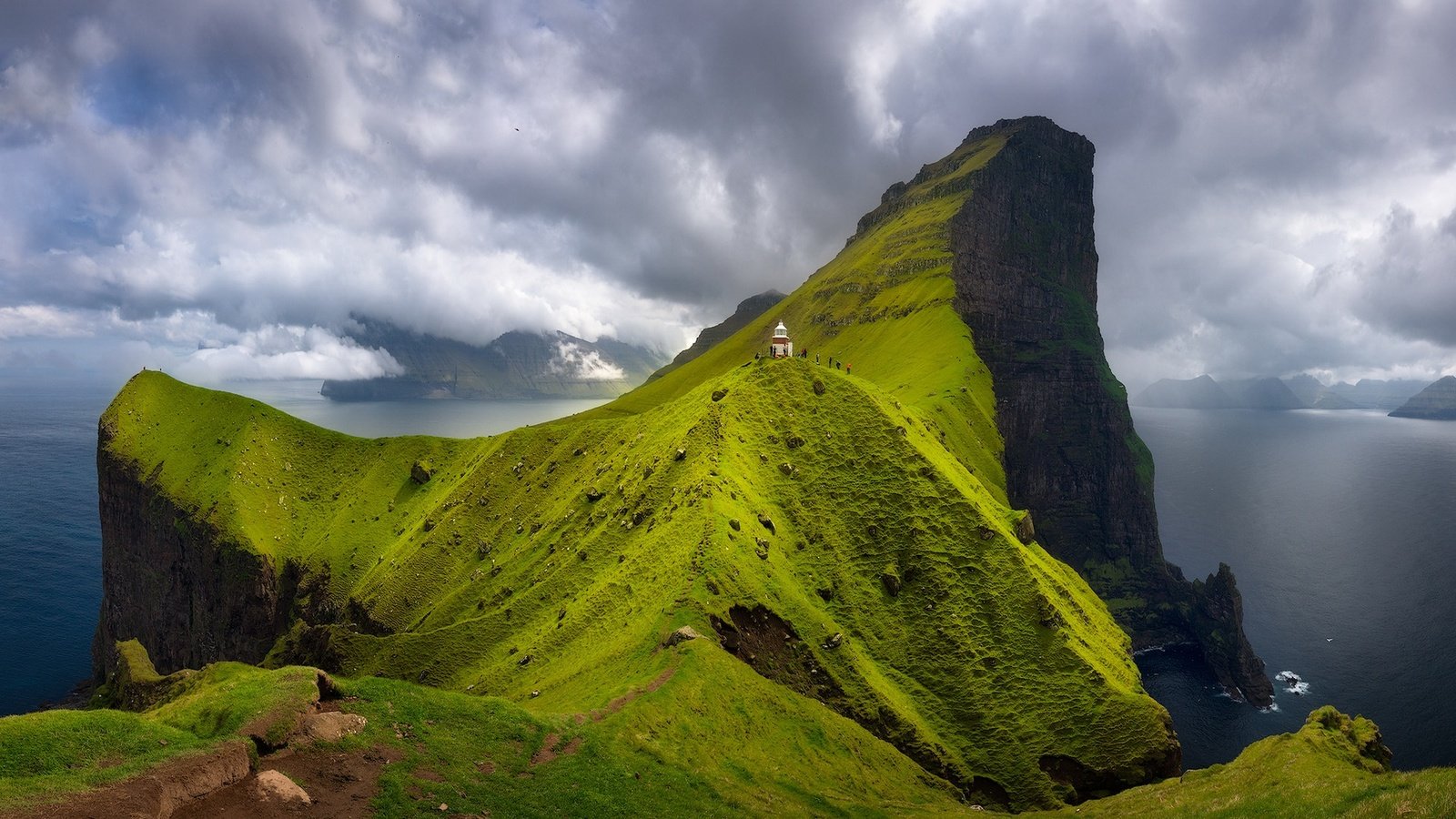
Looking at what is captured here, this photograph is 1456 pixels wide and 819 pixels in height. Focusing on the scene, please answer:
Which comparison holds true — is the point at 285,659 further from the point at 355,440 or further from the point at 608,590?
the point at 355,440

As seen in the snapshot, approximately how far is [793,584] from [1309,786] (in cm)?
4080

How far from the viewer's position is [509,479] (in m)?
115

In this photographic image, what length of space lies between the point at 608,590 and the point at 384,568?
197ft

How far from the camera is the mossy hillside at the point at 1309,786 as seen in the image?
2483 cm

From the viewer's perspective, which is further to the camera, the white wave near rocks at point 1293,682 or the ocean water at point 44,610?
the white wave near rocks at point 1293,682

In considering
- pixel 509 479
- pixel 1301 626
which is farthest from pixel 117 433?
pixel 1301 626

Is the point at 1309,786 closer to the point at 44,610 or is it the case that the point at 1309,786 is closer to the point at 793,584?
the point at 793,584

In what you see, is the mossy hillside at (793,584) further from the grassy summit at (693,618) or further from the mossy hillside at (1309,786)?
the mossy hillside at (1309,786)

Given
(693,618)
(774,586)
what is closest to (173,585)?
(693,618)

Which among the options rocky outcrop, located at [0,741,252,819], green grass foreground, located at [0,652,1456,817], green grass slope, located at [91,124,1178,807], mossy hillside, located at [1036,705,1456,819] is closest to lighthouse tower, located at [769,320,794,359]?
green grass slope, located at [91,124,1178,807]

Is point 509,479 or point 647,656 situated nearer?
point 647,656

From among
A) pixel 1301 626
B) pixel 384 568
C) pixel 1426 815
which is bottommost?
pixel 1301 626

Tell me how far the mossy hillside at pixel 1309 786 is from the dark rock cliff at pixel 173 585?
427 ft

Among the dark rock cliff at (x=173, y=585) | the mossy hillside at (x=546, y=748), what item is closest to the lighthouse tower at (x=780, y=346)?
the mossy hillside at (x=546, y=748)
